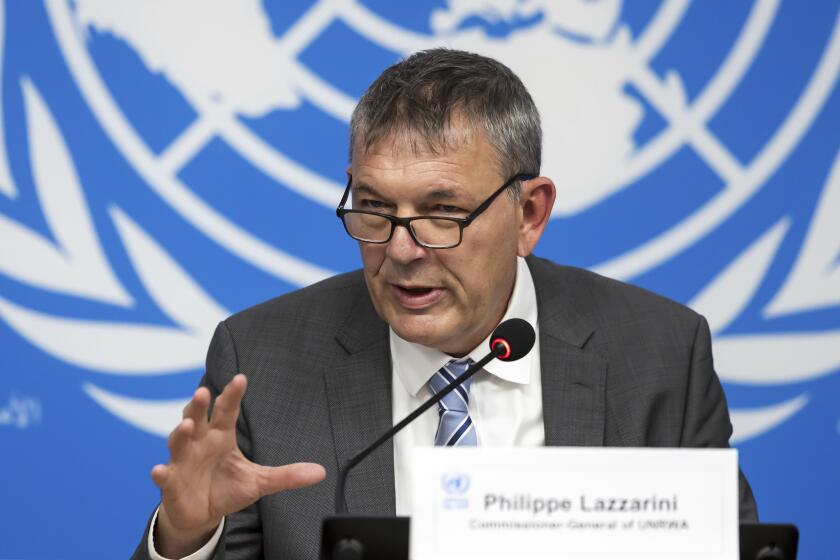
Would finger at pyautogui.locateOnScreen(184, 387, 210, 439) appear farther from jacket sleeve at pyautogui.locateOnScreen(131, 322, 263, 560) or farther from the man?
jacket sleeve at pyautogui.locateOnScreen(131, 322, 263, 560)

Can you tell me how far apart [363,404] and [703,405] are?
85cm

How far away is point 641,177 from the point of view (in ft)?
11.2

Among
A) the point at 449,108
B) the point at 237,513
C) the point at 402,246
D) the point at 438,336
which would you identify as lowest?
the point at 237,513

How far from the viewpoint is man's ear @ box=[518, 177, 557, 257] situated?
2.63 m

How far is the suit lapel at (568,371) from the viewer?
254cm

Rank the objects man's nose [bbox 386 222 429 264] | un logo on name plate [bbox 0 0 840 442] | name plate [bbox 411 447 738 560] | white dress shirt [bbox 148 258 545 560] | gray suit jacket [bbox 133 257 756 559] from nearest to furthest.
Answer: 1. name plate [bbox 411 447 738 560]
2. man's nose [bbox 386 222 429 264]
3. gray suit jacket [bbox 133 257 756 559]
4. white dress shirt [bbox 148 258 545 560]
5. un logo on name plate [bbox 0 0 840 442]

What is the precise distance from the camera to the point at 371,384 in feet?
Answer: 8.55

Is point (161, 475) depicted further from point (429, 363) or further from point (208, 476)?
point (429, 363)

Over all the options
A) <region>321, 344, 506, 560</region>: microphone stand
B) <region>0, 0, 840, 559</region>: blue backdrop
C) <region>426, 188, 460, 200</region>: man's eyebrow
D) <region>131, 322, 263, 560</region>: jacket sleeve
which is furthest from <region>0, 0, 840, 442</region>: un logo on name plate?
<region>321, 344, 506, 560</region>: microphone stand

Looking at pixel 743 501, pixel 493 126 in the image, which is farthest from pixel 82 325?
pixel 743 501

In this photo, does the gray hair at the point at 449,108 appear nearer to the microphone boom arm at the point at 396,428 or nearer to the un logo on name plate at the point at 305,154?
the microphone boom arm at the point at 396,428

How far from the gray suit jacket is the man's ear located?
8.4 inches

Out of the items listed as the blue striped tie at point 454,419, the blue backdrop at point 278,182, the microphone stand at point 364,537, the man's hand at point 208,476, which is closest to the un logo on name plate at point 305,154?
the blue backdrop at point 278,182

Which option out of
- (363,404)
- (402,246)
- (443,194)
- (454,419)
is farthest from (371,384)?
(443,194)
